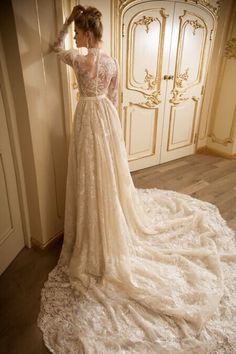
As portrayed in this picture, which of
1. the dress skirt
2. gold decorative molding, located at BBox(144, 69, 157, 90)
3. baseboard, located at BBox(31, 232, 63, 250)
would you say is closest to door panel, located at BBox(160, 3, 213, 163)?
gold decorative molding, located at BBox(144, 69, 157, 90)

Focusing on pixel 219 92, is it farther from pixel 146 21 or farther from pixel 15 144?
pixel 15 144

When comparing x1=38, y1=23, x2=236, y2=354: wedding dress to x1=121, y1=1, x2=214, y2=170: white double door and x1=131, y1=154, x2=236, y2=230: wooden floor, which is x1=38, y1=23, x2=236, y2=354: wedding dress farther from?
x1=121, y1=1, x2=214, y2=170: white double door

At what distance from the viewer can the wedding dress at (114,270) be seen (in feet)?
4.58

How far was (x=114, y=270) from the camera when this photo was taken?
1.68m

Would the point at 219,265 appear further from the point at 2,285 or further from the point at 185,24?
the point at 185,24

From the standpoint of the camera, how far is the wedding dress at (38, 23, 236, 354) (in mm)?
1397

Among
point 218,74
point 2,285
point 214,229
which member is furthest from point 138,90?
point 2,285

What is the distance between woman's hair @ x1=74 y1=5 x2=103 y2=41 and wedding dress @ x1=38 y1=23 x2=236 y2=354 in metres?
0.11

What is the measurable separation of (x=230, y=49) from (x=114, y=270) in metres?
3.34

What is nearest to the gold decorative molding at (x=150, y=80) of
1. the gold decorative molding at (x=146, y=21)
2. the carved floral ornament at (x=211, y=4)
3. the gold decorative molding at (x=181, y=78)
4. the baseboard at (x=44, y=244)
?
the gold decorative molding at (x=181, y=78)

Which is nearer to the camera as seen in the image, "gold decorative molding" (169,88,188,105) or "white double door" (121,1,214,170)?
"white double door" (121,1,214,170)

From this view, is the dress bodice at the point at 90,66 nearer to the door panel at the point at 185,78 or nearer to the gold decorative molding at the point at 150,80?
the gold decorative molding at the point at 150,80

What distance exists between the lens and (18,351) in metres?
1.36

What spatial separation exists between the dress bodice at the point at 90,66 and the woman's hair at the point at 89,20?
0.10 meters
